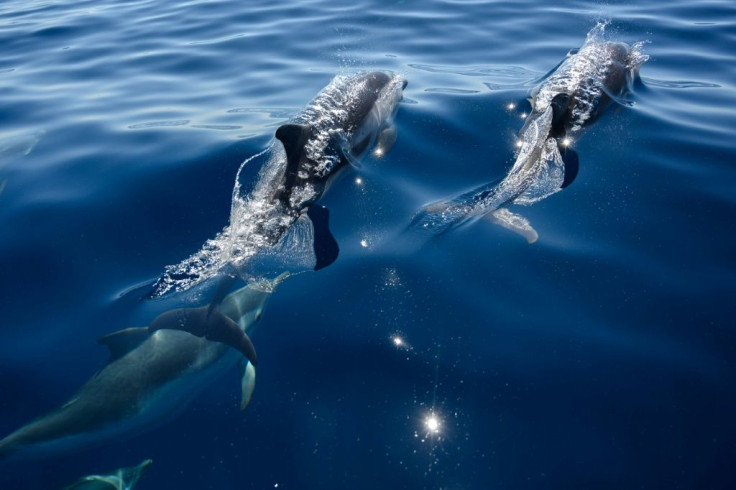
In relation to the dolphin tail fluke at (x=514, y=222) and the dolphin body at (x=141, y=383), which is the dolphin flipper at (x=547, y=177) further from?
the dolphin body at (x=141, y=383)

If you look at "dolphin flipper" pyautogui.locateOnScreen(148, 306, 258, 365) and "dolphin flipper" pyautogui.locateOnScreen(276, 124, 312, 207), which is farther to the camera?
"dolphin flipper" pyautogui.locateOnScreen(276, 124, 312, 207)

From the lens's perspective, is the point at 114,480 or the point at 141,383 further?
the point at 141,383

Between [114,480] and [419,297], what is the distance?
2.48 metres

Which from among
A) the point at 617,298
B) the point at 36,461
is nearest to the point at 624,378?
the point at 617,298

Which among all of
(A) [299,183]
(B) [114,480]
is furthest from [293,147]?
(B) [114,480]

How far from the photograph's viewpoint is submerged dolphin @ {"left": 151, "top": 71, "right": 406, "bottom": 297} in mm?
5388

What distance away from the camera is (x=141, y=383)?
457 centimetres

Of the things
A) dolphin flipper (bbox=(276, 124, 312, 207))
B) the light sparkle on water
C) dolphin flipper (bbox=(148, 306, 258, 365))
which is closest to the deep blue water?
the light sparkle on water

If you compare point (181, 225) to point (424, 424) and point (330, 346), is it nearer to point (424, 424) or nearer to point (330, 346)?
point (330, 346)

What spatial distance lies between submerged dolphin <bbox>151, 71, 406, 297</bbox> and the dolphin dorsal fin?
45 centimetres

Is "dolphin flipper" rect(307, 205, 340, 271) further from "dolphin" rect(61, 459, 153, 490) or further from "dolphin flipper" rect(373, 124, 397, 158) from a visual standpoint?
"dolphin" rect(61, 459, 153, 490)

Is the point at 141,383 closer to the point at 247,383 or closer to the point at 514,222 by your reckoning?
the point at 247,383

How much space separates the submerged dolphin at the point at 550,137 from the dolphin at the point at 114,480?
3.17 metres

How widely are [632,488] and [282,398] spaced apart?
222cm
